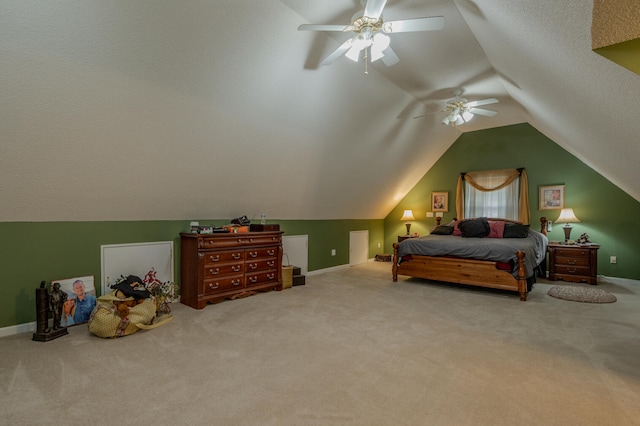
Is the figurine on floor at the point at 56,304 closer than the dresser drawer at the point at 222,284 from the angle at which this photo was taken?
Yes

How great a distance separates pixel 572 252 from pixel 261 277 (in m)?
5.21

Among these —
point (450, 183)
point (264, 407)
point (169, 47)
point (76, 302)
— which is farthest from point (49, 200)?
point (450, 183)

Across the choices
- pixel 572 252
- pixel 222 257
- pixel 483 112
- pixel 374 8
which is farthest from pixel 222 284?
pixel 572 252

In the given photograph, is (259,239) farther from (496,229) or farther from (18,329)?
(496,229)

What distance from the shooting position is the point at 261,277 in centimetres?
452

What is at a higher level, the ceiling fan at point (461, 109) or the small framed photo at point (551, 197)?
the ceiling fan at point (461, 109)

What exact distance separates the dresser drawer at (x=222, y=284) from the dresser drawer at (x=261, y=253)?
0.32 m

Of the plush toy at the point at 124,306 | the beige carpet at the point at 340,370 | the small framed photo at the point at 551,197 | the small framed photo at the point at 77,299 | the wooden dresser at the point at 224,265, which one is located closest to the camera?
the beige carpet at the point at 340,370

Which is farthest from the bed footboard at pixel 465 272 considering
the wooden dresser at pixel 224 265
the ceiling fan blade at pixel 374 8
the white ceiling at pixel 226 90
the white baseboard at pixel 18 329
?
the white baseboard at pixel 18 329

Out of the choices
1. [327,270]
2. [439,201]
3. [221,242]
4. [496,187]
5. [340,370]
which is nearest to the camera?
[340,370]

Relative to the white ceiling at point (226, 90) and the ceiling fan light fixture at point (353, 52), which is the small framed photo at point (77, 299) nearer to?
the white ceiling at point (226, 90)

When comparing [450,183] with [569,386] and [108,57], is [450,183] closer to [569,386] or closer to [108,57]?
[569,386]

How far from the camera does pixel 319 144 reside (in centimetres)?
445

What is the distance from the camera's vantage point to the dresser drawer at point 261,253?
4.37m
